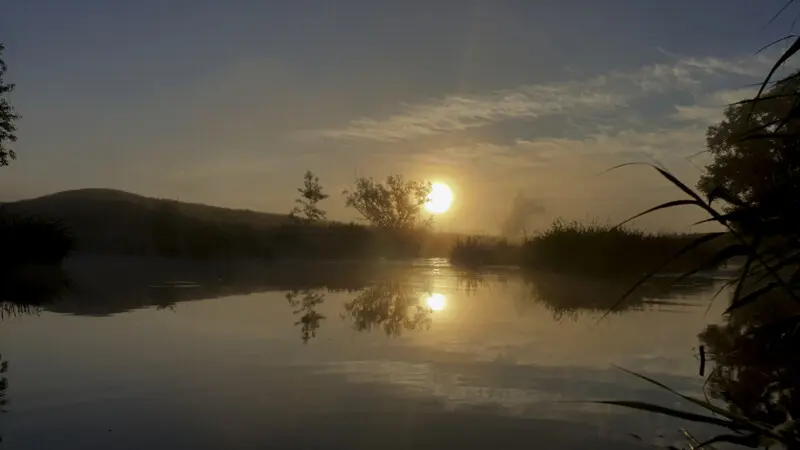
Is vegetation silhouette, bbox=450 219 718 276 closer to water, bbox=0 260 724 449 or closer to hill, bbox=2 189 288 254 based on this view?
water, bbox=0 260 724 449

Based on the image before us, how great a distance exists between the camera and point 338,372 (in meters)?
4.73

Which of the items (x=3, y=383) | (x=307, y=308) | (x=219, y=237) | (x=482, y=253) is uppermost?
(x=219, y=237)

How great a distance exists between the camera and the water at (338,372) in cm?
332

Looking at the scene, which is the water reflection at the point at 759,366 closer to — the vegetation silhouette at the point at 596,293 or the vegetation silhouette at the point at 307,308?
the vegetation silhouette at the point at 596,293

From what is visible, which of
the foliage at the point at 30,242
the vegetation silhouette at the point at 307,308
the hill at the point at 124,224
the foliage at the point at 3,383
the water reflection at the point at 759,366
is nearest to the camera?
the water reflection at the point at 759,366

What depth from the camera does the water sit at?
10.9 ft

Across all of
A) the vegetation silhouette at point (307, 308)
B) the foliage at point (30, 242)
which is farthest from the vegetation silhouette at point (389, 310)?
the foliage at point (30, 242)

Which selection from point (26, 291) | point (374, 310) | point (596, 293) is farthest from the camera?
point (596, 293)

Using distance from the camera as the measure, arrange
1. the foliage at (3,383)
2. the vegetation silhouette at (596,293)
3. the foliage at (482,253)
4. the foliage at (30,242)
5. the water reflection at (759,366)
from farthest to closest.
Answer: the foliage at (482,253) < the foliage at (30,242) < the vegetation silhouette at (596,293) < the foliage at (3,383) < the water reflection at (759,366)

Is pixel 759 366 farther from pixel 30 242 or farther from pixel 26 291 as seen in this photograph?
pixel 30 242

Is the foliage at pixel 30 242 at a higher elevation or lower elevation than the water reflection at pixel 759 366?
higher

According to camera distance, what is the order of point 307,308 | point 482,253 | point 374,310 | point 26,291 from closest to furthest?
point 374,310 → point 307,308 → point 26,291 → point 482,253

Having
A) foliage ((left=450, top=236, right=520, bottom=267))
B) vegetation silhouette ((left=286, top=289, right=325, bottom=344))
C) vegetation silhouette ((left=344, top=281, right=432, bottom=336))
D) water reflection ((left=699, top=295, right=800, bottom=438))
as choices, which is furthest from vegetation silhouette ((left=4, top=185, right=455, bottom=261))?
water reflection ((left=699, top=295, right=800, bottom=438))

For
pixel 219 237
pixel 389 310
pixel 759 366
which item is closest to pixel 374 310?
pixel 389 310
